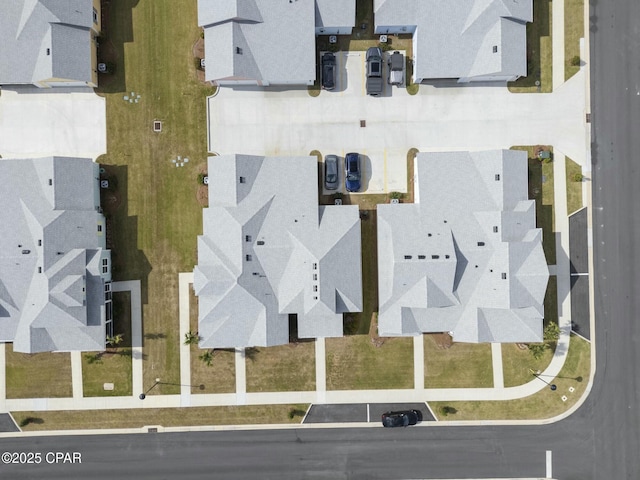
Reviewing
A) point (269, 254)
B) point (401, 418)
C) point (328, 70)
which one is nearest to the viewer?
point (269, 254)

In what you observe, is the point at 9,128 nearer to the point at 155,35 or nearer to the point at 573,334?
the point at 155,35

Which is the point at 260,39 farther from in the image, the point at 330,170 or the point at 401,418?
the point at 401,418

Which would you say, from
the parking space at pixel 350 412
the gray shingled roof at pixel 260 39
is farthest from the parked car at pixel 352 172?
the parking space at pixel 350 412

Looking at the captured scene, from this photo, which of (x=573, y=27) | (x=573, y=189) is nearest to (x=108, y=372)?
(x=573, y=189)

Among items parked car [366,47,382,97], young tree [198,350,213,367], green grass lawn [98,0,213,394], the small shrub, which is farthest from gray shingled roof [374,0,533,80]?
young tree [198,350,213,367]

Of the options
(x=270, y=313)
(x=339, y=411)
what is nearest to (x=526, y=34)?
(x=270, y=313)

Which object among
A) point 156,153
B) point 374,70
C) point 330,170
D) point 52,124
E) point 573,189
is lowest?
point 573,189

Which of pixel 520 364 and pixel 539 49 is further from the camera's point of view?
pixel 520 364
